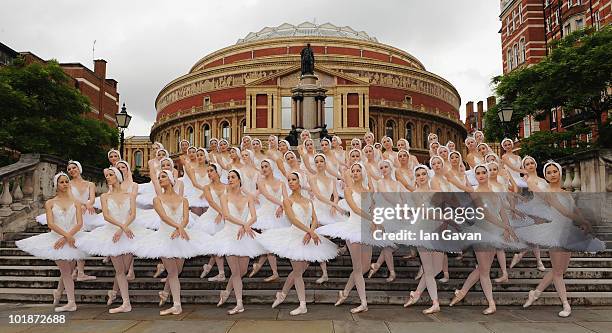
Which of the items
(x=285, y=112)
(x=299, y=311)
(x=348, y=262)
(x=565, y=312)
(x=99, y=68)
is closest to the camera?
(x=565, y=312)

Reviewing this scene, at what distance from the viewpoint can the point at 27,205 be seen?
12.0 metres

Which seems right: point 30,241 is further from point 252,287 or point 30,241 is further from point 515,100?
point 515,100

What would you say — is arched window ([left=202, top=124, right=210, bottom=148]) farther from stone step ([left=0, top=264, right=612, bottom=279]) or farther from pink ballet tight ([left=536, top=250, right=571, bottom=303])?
pink ballet tight ([left=536, top=250, right=571, bottom=303])

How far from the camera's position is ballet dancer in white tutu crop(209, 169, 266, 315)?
7366mm

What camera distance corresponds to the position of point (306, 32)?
81875 mm

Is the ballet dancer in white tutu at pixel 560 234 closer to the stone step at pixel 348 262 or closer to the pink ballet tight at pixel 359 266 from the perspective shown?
the stone step at pixel 348 262

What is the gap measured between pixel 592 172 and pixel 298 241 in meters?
8.96

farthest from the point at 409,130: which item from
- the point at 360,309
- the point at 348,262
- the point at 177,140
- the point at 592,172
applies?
the point at 360,309

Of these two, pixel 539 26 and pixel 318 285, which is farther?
pixel 539 26

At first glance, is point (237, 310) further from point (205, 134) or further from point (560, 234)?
point (205, 134)

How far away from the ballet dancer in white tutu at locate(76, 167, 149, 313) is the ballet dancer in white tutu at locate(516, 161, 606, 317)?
6.16 metres

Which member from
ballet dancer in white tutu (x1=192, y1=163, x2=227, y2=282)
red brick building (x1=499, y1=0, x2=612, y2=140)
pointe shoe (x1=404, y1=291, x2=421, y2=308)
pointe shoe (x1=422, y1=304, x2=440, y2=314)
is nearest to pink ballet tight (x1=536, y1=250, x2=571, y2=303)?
pointe shoe (x1=422, y1=304, x2=440, y2=314)

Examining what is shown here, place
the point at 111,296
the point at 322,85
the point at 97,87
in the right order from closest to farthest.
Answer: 1. the point at 111,296
2. the point at 322,85
3. the point at 97,87

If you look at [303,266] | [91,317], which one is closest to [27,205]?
[91,317]
